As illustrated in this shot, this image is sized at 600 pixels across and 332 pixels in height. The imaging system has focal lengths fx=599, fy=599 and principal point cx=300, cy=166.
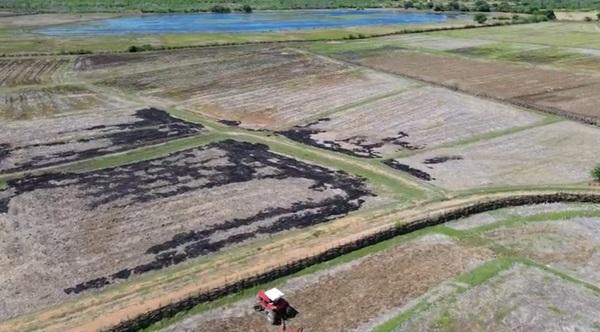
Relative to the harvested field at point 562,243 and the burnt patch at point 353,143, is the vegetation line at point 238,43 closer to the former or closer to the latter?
the burnt patch at point 353,143

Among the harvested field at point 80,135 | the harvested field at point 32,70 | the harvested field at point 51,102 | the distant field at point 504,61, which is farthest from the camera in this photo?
the harvested field at point 32,70

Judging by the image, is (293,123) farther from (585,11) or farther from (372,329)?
(585,11)

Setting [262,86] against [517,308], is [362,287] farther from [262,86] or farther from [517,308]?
[262,86]

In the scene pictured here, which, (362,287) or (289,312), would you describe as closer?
(289,312)

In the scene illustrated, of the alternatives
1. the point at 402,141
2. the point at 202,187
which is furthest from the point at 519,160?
the point at 202,187

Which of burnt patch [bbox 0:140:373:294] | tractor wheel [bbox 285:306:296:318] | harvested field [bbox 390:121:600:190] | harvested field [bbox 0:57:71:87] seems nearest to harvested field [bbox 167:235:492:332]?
tractor wheel [bbox 285:306:296:318]

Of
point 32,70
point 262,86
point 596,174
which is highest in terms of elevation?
point 32,70

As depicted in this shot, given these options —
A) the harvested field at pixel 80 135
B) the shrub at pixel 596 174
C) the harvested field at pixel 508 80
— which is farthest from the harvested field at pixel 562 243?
the harvested field at pixel 80 135
